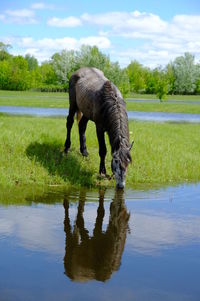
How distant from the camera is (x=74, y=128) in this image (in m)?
15.6

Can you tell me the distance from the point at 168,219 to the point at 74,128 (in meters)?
8.39

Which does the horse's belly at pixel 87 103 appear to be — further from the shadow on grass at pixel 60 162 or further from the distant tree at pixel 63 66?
the distant tree at pixel 63 66

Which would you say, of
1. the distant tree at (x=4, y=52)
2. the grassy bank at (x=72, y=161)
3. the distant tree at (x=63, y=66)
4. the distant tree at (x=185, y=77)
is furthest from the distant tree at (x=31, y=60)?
the grassy bank at (x=72, y=161)

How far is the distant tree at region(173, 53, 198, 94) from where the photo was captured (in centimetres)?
10644

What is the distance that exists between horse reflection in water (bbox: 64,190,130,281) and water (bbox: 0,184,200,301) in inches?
0.4

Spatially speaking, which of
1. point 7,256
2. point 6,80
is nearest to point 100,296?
point 7,256

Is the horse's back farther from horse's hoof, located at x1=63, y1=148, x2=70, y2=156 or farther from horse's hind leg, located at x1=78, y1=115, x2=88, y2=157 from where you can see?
horse's hoof, located at x1=63, y1=148, x2=70, y2=156

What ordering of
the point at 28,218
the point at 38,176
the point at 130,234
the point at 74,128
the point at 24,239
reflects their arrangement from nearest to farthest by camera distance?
1. the point at 24,239
2. the point at 130,234
3. the point at 28,218
4. the point at 38,176
5. the point at 74,128

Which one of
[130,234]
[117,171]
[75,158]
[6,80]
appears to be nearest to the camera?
[130,234]

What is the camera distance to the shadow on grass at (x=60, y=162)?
34.6ft

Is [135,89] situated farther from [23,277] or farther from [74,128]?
[23,277]

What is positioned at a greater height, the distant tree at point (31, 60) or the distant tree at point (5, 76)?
the distant tree at point (31, 60)

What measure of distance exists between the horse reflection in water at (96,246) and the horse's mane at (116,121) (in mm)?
1421

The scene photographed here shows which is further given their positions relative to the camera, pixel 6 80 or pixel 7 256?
pixel 6 80
